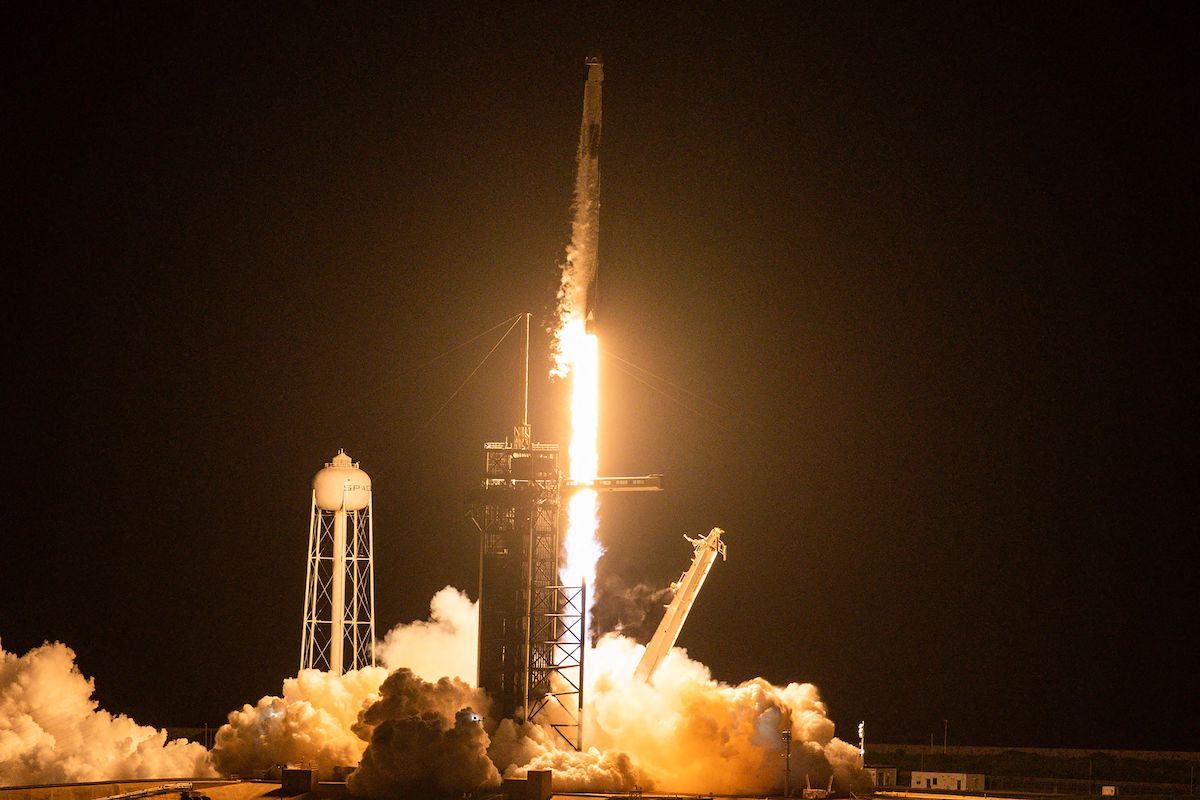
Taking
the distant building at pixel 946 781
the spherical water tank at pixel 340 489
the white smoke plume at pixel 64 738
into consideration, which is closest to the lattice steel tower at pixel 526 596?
the spherical water tank at pixel 340 489

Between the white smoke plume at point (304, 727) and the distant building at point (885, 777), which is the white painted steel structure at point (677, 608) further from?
the distant building at point (885, 777)

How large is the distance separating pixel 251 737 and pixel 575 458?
32.9 ft

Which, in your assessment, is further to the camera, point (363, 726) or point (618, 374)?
point (618, 374)

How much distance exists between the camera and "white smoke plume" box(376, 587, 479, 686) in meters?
48.5

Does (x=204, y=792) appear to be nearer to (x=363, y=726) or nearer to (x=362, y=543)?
(x=363, y=726)

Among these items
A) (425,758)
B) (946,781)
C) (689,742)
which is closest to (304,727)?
(425,758)

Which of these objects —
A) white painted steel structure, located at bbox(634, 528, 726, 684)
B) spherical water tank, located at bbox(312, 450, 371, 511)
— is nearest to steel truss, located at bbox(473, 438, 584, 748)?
white painted steel structure, located at bbox(634, 528, 726, 684)

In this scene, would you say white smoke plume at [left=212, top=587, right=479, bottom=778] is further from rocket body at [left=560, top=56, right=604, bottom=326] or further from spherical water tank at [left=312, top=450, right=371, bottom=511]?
rocket body at [left=560, top=56, right=604, bottom=326]

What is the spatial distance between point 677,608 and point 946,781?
16599mm

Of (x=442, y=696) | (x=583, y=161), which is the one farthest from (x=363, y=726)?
(x=583, y=161)

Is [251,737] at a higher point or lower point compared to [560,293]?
lower

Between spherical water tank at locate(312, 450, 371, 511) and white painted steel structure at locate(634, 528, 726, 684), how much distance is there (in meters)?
8.69

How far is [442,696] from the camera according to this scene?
138 feet

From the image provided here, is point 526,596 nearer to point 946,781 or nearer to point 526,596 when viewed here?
point 526,596
